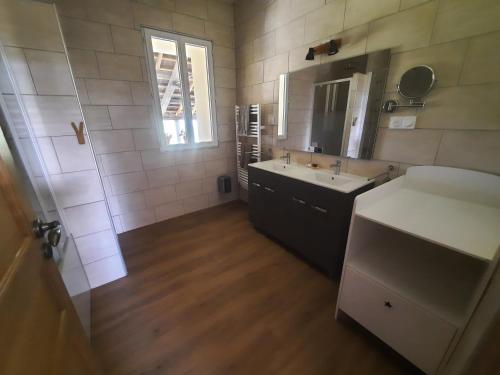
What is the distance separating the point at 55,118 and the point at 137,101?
1.09 metres

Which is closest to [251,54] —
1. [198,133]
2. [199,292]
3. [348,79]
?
[198,133]

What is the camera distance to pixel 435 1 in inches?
50.4

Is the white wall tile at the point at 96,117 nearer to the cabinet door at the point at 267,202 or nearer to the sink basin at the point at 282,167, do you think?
the cabinet door at the point at 267,202

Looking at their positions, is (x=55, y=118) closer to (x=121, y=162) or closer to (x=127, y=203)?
(x=121, y=162)

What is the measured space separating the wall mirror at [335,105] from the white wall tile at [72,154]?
1899 millimetres

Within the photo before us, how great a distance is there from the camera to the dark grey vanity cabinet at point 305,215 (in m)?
1.61

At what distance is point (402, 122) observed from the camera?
1.52 meters

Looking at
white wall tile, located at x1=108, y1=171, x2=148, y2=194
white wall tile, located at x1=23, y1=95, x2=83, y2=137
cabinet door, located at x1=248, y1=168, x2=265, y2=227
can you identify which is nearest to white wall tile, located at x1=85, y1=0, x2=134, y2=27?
white wall tile, located at x1=23, y1=95, x2=83, y2=137

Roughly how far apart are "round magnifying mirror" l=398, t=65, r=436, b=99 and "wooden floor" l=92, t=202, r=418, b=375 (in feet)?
5.10

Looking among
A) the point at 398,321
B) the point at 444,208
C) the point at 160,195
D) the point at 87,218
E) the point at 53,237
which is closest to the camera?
the point at 53,237

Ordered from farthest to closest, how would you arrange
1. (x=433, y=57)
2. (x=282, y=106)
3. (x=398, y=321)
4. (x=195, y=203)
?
1. (x=195, y=203)
2. (x=282, y=106)
3. (x=433, y=57)
4. (x=398, y=321)

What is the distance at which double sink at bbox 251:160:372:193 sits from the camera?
1.62 metres

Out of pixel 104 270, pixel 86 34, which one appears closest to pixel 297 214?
pixel 104 270

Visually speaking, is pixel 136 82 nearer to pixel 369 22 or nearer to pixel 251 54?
A: pixel 251 54
